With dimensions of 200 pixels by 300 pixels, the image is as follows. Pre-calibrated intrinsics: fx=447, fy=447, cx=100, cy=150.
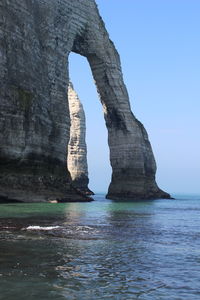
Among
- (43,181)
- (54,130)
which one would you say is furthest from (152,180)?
(43,181)

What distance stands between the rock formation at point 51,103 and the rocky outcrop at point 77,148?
24574mm

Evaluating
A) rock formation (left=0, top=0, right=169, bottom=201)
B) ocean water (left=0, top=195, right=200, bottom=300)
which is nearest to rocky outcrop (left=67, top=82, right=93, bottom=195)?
rock formation (left=0, top=0, right=169, bottom=201)

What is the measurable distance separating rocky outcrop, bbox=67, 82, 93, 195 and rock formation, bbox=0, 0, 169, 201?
24574 mm

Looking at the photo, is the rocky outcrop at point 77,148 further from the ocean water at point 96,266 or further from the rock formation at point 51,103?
the ocean water at point 96,266

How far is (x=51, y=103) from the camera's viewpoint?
60250 millimetres

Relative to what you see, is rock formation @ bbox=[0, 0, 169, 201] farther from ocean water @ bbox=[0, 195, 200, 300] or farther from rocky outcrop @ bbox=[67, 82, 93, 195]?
ocean water @ bbox=[0, 195, 200, 300]

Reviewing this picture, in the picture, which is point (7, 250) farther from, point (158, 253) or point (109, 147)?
point (109, 147)

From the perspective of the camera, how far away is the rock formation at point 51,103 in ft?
163

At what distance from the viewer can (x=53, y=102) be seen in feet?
199

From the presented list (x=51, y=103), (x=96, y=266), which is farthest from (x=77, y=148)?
(x=96, y=266)

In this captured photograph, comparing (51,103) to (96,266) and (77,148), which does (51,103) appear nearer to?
(77,148)

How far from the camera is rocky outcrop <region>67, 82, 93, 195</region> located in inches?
4077

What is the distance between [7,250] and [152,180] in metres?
68.5

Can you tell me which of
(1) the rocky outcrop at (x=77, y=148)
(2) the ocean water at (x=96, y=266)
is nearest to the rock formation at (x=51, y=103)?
(1) the rocky outcrop at (x=77, y=148)
